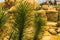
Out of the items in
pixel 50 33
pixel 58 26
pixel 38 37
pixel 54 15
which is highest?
pixel 54 15

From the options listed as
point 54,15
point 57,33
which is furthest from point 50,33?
point 54,15

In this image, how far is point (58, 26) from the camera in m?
11.3

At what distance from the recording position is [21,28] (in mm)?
2037

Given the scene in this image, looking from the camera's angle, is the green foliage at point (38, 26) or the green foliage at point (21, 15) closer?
the green foliage at point (21, 15)

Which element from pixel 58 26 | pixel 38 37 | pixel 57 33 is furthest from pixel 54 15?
pixel 38 37

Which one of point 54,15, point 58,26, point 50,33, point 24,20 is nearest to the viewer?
point 24,20

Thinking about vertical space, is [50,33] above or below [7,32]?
above

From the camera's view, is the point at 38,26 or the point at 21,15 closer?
the point at 21,15

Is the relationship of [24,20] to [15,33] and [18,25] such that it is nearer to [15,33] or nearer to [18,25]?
[18,25]

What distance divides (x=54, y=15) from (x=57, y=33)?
453 centimetres

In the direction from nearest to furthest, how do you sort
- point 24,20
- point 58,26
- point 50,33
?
point 24,20
point 50,33
point 58,26

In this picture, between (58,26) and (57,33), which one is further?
(58,26)

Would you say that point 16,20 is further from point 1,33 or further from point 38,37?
point 38,37

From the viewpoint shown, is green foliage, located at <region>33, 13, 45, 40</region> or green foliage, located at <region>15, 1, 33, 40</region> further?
green foliage, located at <region>33, 13, 45, 40</region>
